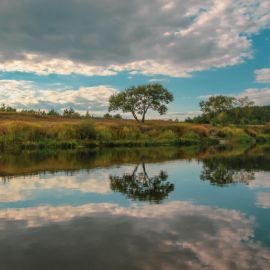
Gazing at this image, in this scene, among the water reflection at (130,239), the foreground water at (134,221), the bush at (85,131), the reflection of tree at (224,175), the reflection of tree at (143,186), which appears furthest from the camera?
the bush at (85,131)

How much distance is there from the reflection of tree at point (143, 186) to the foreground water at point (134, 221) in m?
0.06

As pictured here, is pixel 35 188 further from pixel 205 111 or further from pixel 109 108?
pixel 205 111

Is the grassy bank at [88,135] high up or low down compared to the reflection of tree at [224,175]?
up

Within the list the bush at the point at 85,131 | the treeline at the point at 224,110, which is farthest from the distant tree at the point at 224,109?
the bush at the point at 85,131

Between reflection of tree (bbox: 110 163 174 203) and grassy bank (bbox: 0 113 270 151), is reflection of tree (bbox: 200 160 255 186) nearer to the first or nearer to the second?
reflection of tree (bbox: 110 163 174 203)

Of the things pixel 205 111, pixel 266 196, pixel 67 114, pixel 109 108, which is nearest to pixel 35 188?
pixel 266 196

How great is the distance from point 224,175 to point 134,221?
17.6 m

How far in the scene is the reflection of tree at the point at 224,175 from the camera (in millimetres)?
29712

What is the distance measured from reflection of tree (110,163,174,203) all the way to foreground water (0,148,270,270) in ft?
0.20

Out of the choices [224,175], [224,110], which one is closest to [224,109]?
[224,110]

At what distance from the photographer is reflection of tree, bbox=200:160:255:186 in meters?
29.7

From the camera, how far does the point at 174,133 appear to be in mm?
91062

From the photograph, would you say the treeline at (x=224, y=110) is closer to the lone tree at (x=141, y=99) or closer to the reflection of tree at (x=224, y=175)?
the lone tree at (x=141, y=99)

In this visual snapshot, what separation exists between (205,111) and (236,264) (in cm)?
14228
